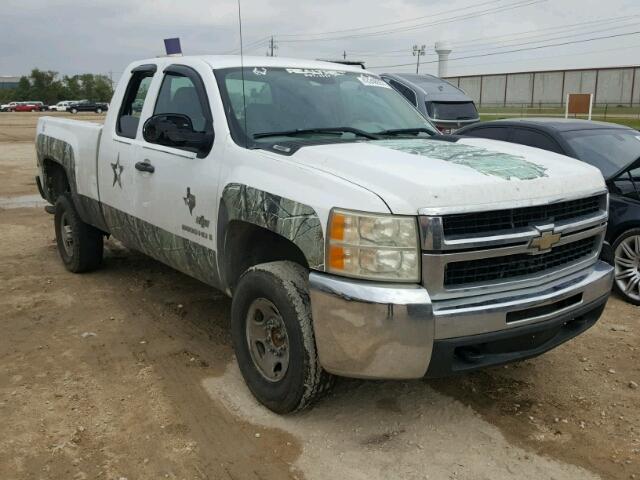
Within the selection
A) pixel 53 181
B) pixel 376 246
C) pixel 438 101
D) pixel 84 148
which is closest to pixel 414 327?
pixel 376 246

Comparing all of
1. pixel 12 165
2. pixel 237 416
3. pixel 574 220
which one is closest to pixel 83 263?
pixel 237 416

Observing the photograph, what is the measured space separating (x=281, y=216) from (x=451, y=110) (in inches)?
379

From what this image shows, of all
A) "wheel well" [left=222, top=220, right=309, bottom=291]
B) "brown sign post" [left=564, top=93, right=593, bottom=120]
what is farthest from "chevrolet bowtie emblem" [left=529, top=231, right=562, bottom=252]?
"brown sign post" [left=564, top=93, right=593, bottom=120]

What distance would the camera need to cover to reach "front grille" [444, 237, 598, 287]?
121 inches

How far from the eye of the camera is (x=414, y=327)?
2920 millimetres

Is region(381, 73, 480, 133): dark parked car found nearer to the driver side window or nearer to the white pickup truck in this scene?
the white pickup truck

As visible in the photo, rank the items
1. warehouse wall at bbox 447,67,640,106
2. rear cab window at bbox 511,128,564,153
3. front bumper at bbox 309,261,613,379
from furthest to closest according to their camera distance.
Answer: warehouse wall at bbox 447,67,640,106
rear cab window at bbox 511,128,564,153
front bumper at bbox 309,261,613,379

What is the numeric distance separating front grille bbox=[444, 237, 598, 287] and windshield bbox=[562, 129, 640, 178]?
9.77 ft

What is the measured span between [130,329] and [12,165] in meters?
13.5

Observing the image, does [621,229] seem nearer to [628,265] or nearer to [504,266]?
[628,265]

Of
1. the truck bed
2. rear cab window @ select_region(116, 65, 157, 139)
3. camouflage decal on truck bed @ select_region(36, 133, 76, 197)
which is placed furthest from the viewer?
camouflage decal on truck bed @ select_region(36, 133, 76, 197)

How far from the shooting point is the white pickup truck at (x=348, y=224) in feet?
9.76

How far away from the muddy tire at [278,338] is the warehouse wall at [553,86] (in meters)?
50.7

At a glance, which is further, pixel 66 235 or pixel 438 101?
pixel 438 101
